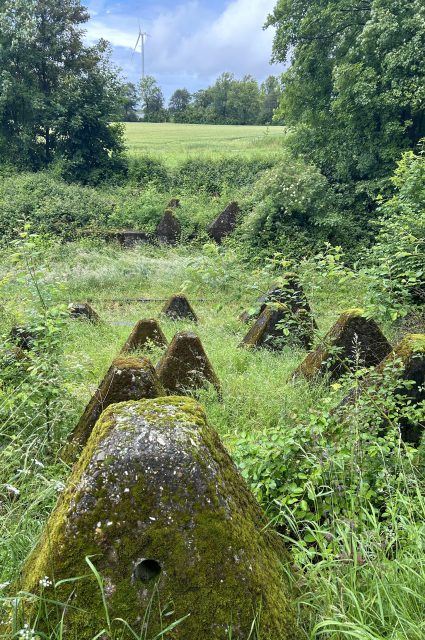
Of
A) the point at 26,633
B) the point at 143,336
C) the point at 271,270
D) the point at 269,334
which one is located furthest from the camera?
the point at 271,270

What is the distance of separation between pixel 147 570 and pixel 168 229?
53.6 ft

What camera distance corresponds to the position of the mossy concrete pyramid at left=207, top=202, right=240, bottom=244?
17.5 metres

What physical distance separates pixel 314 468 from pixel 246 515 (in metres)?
1.14

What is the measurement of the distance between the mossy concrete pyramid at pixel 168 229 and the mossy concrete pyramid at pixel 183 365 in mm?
12363

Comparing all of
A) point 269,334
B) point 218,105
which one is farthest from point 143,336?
point 218,105

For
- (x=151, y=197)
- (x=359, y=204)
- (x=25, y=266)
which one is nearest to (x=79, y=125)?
(x=151, y=197)

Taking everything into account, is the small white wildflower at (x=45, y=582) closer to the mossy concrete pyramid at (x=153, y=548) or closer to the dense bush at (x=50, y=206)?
the mossy concrete pyramid at (x=153, y=548)

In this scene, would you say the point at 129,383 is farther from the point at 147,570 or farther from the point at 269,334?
the point at 269,334

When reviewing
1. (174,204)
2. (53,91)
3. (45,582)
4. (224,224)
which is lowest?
(224,224)

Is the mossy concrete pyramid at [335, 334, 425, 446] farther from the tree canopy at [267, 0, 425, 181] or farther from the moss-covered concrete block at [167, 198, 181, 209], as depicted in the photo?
the moss-covered concrete block at [167, 198, 181, 209]

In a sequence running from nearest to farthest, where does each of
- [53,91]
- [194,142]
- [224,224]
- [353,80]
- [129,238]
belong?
[353,80]
[129,238]
[224,224]
[53,91]
[194,142]

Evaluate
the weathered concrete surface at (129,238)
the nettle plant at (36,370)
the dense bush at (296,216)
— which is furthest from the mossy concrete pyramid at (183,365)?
the weathered concrete surface at (129,238)

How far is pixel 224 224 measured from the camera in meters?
17.6

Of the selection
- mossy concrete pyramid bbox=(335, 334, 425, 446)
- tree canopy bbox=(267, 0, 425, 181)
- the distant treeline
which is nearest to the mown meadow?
mossy concrete pyramid bbox=(335, 334, 425, 446)
